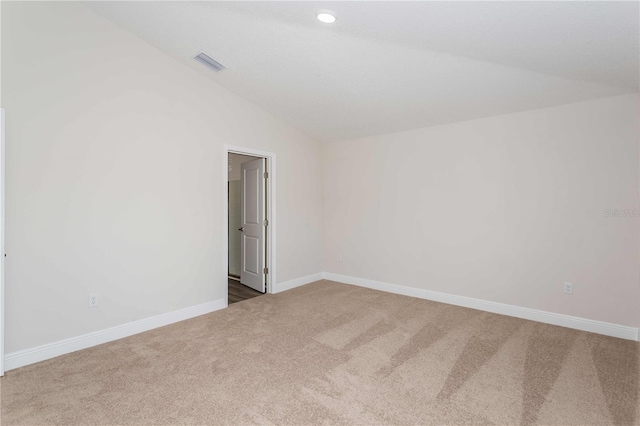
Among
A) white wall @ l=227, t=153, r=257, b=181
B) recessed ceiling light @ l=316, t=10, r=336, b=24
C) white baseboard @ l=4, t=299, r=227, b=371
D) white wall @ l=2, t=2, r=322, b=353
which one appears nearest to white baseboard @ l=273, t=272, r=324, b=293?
white wall @ l=2, t=2, r=322, b=353

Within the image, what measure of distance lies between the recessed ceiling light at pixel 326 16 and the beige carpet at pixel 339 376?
9.12ft

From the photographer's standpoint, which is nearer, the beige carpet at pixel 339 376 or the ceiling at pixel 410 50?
the beige carpet at pixel 339 376

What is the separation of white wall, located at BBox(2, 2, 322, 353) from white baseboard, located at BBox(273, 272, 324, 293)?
975 millimetres

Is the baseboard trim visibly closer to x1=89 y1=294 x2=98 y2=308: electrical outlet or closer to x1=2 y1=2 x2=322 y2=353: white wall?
x1=2 y1=2 x2=322 y2=353: white wall

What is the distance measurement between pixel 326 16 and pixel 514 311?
12.2 feet

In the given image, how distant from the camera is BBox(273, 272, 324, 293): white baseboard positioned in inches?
196

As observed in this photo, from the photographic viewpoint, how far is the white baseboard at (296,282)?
16.4ft

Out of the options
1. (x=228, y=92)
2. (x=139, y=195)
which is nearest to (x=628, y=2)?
(x=228, y=92)

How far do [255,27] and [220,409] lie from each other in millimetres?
3010

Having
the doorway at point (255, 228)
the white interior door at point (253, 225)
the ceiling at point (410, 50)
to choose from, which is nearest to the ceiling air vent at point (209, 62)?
the ceiling at point (410, 50)

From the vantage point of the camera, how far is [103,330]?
3.17 metres

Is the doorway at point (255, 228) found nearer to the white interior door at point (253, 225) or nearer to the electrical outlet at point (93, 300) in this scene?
the white interior door at point (253, 225)

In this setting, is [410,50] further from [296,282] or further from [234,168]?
[234,168]

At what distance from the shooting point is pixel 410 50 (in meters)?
2.90
